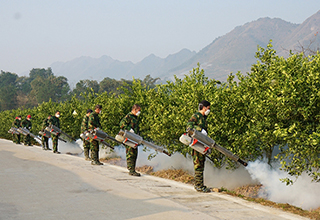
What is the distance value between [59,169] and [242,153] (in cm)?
558

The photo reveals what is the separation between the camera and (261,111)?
→ 7973mm

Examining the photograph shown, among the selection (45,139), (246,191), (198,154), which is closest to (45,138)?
(45,139)

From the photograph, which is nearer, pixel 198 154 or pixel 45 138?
pixel 198 154

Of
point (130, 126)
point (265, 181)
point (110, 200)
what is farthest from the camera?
point (130, 126)

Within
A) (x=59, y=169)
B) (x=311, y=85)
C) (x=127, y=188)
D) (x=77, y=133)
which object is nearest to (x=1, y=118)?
(x=77, y=133)

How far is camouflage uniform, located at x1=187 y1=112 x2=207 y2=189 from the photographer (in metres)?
7.86

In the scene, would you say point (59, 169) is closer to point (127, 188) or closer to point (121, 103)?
point (127, 188)

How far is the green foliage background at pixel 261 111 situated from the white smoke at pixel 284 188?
23 cm

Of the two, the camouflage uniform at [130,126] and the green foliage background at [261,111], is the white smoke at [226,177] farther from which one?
the camouflage uniform at [130,126]

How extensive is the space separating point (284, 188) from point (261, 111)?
200 cm

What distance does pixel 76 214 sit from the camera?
18.9ft

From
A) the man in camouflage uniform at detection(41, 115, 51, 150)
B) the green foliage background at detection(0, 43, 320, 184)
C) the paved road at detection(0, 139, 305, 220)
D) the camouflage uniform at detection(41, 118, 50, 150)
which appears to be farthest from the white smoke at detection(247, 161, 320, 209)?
the camouflage uniform at detection(41, 118, 50, 150)

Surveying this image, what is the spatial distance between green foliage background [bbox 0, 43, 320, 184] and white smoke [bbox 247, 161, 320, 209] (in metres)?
0.23

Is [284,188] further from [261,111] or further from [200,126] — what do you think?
[200,126]
